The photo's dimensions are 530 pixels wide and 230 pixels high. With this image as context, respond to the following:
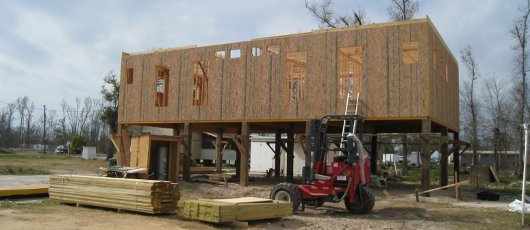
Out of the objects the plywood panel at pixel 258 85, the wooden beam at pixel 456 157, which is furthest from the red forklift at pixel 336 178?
the wooden beam at pixel 456 157

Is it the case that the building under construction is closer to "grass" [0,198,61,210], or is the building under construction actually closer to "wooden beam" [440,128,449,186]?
"wooden beam" [440,128,449,186]

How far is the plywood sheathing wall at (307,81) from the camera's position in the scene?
59.5ft

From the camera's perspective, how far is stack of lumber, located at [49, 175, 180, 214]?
12656mm

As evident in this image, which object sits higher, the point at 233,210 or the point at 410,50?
the point at 410,50

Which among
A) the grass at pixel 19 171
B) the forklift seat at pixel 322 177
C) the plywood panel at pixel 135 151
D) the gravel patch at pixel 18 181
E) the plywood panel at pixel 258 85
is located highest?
the plywood panel at pixel 258 85

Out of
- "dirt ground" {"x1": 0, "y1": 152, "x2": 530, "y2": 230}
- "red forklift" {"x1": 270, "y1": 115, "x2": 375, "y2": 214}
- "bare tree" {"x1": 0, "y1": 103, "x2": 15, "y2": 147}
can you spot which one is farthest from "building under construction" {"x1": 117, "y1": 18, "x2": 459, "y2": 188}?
"bare tree" {"x1": 0, "y1": 103, "x2": 15, "y2": 147}

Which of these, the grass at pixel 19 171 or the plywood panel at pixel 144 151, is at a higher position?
the plywood panel at pixel 144 151

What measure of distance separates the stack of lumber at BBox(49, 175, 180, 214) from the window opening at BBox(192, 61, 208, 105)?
384 inches

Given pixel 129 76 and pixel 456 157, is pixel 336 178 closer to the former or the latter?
pixel 456 157

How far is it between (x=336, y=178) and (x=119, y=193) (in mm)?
5906

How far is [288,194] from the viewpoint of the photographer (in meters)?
13.5

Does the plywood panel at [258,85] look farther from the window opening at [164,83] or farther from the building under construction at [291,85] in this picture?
the window opening at [164,83]

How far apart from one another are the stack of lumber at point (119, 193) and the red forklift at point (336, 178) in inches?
118

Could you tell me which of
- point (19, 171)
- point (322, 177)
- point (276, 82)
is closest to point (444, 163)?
point (276, 82)
